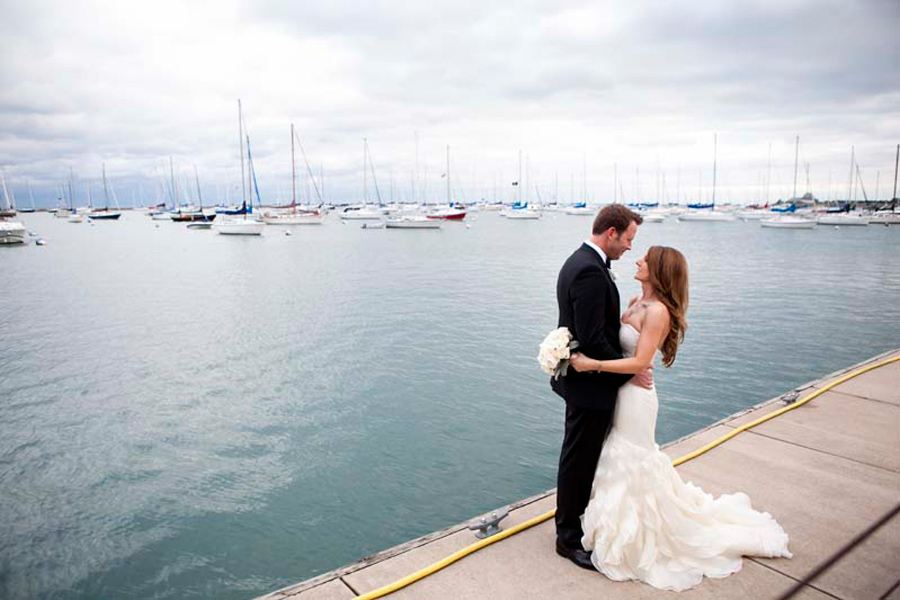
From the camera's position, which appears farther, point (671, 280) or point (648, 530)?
point (648, 530)

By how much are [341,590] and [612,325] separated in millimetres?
2469

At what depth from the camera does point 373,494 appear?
7957 mm

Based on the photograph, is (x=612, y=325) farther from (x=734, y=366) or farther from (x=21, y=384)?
(x=21, y=384)

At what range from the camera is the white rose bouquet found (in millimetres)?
3717

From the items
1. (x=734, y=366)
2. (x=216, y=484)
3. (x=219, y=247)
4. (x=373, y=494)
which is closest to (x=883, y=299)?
(x=734, y=366)

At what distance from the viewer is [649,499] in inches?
156

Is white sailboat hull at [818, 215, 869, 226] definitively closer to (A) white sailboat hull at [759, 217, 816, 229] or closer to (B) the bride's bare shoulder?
(A) white sailboat hull at [759, 217, 816, 229]

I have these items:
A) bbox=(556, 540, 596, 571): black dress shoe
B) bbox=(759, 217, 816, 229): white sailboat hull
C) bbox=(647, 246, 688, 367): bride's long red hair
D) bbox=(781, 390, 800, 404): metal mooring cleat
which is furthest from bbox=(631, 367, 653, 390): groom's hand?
bbox=(759, 217, 816, 229): white sailboat hull

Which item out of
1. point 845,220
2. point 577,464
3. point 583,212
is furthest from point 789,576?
point 583,212

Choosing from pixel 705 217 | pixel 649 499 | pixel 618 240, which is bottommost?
pixel 705 217

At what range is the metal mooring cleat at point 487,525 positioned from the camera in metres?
4.40

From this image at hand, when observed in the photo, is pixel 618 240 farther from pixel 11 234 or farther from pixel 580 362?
pixel 11 234

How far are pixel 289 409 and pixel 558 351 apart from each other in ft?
28.5

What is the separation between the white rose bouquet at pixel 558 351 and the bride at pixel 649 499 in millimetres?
74
